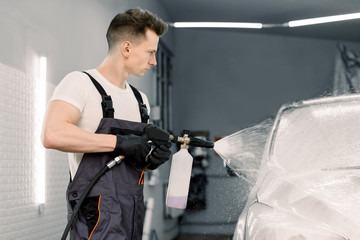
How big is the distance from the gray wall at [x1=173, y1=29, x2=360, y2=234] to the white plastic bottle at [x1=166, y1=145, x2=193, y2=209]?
6703 millimetres

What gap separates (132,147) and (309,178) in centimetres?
105

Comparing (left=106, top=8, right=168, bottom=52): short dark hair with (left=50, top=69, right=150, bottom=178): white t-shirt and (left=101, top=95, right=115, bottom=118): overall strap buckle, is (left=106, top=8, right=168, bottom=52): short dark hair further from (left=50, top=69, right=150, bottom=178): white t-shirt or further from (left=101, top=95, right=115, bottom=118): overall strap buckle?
(left=101, top=95, right=115, bottom=118): overall strap buckle

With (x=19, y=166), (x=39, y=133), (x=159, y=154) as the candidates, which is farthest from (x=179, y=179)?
(x=39, y=133)

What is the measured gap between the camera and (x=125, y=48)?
2.21 meters

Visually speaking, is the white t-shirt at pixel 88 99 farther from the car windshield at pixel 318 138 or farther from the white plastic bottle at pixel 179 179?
the car windshield at pixel 318 138

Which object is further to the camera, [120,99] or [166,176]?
[166,176]

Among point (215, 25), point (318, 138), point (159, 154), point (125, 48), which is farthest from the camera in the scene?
point (215, 25)

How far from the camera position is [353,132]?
2.97 m

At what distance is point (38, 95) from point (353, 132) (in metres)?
2.01

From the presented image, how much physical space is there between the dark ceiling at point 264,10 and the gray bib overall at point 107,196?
226 inches

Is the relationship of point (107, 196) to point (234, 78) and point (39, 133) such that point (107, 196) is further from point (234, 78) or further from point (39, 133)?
point (234, 78)

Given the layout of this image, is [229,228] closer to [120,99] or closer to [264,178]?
[264,178]

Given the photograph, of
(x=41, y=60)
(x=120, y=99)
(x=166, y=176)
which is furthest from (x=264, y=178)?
(x=166, y=176)

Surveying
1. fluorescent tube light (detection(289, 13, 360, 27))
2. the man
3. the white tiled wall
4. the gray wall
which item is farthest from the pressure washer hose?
the gray wall
